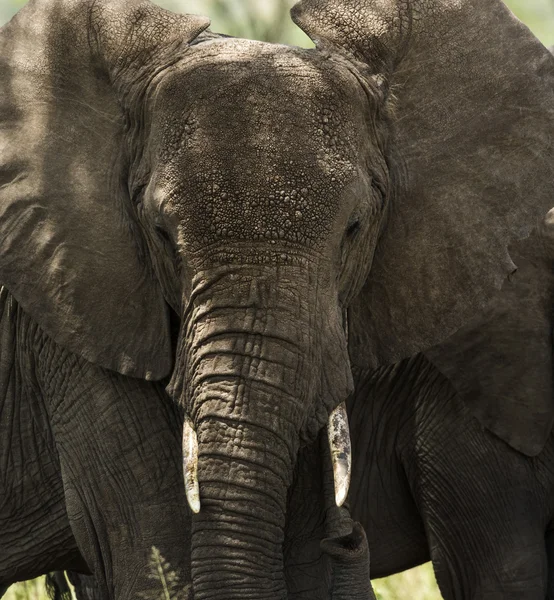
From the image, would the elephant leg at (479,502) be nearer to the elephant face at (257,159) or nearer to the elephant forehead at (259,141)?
the elephant face at (257,159)

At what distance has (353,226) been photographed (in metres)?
5.57

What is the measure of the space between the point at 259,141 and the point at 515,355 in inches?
80.1

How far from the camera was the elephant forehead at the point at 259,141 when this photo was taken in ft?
17.4

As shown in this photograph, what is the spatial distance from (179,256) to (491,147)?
130 centimetres

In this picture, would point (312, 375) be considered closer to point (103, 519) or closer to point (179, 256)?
point (179, 256)

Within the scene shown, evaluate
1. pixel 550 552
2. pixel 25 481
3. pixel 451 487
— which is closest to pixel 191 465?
pixel 25 481

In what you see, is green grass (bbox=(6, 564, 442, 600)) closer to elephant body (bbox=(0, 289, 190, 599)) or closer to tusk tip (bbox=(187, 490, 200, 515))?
elephant body (bbox=(0, 289, 190, 599))

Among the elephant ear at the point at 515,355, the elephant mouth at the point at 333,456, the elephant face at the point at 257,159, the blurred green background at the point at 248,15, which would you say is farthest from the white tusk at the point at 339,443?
the blurred green background at the point at 248,15

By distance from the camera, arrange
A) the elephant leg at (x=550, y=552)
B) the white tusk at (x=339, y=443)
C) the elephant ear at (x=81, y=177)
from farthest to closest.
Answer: the elephant leg at (x=550, y=552), the elephant ear at (x=81, y=177), the white tusk at (x=339, y=443)

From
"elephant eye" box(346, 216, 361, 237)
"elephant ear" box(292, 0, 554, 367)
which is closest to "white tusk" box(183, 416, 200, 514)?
"elephant eye" box(346, 216, 361, 237)

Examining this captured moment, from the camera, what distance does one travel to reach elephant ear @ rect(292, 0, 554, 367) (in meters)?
6.02

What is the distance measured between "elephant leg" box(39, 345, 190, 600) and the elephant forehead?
31.1 inches

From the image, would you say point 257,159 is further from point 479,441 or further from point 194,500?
point 479,441

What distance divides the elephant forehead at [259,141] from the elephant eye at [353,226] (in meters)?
0.14
